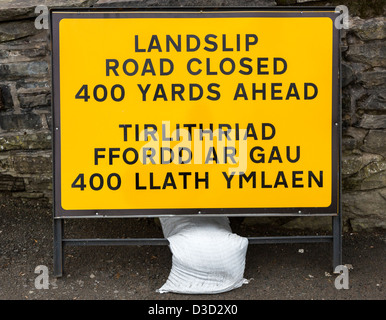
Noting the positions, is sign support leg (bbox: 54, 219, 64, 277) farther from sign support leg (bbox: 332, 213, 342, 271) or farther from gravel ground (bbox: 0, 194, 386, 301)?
Result: sign support leg (bbox: 332, 213, 342, 271)

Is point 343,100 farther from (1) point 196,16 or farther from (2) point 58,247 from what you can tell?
(2) point 58,247

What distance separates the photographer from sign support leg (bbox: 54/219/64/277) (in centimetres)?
258

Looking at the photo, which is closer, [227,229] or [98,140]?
[98,140]

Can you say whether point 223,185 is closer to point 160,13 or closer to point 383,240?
point 160,13

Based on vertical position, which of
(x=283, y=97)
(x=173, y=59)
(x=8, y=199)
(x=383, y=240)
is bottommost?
(x=383, y=240)

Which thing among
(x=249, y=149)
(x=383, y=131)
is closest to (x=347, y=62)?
(x=383, y=131)

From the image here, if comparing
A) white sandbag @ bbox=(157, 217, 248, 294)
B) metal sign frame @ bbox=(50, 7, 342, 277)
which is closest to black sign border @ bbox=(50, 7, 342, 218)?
metal sign frame @ bbox=(50, 7, 342, 277)

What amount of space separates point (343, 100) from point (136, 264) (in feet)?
5.35

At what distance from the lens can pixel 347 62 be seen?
9.49 ft

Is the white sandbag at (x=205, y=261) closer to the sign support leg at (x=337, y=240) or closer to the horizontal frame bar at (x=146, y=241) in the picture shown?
the horizontal frame bar at (x=146, y=241)

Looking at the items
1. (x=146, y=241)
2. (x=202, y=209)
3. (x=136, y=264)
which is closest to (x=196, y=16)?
(x=202, y=209)

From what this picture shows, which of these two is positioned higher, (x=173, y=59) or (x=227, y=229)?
(x=173, y=59)

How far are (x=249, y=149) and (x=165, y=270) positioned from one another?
2.83ft

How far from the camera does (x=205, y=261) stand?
96.5 inches
